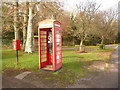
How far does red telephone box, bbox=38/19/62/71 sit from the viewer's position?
527cm

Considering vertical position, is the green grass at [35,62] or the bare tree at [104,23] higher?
the bare tree at [104,23]

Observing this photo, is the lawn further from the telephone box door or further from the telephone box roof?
the telephone box roof

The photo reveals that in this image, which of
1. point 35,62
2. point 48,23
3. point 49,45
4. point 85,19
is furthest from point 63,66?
point 85,19

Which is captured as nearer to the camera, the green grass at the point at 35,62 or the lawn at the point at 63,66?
the lawn at the point at 63,66

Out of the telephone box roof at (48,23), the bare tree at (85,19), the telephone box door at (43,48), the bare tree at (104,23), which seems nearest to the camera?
the telephone box roof at (48,23)

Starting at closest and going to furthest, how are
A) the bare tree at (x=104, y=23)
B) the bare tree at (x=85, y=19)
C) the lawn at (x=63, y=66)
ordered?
the lawn at (x=63, y=66)
the bare tree at (x=85, y=19)
the bare tree at (x=104, y=23)

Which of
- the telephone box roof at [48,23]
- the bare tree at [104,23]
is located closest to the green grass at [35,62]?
the telephone box roof at [48,23]

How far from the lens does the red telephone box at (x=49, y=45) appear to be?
207 inches

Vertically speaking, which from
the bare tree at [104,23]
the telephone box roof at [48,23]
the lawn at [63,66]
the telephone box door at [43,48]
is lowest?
the lawn at [63,66]

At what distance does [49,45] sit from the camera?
633 centimetres

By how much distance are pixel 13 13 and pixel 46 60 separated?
29.1 ft

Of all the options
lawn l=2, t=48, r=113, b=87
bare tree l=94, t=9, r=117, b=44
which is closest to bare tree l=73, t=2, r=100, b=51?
bare tree l=94, t=9, r=117, b=44

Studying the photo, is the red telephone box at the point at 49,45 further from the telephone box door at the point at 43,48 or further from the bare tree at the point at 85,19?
the bare tree at the point at 85,19

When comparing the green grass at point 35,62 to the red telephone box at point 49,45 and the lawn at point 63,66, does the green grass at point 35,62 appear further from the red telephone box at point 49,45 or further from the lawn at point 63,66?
the red telephone box at point 49,45
